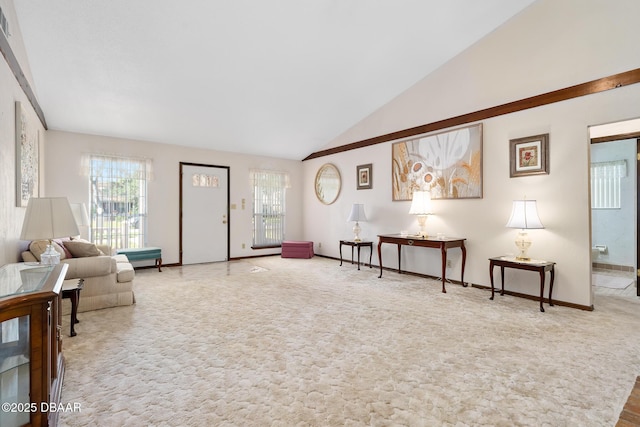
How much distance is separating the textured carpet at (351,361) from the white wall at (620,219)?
2.50 m

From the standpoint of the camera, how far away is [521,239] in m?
3.79

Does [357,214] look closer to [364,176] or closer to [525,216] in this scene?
[364,176]

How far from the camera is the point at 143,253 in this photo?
215 inches

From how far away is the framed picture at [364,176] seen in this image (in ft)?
20.2

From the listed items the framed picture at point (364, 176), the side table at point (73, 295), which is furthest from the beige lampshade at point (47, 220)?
the framed picture at point (364, 176)

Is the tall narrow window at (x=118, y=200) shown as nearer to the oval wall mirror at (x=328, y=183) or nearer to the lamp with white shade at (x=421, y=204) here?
the oval wall mirror at (x=328, y=183)

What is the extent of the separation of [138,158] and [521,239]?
6.30 m

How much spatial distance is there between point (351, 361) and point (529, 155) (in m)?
3.40

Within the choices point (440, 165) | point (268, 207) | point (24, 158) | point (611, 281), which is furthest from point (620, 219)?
point (24, 158)

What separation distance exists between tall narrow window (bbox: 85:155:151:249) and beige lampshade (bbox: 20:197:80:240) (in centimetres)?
352

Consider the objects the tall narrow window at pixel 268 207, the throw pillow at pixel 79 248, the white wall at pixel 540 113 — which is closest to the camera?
the white wall at pixel 540 113

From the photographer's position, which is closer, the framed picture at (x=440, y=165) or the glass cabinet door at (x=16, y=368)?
the glass cabinet door at (x=16, y=368)

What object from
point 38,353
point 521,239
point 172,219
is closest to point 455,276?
point 521,239

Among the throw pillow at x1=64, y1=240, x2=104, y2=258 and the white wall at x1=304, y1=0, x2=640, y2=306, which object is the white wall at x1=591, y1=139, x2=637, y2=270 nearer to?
the white wall at x1=304, y1=0, x2=640, y2=306
